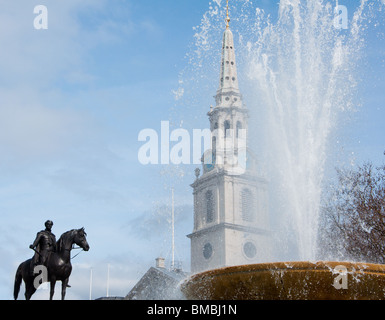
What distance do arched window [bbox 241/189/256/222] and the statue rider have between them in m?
64.7

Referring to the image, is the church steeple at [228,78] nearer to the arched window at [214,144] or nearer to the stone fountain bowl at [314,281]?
the arched window at [214,144]

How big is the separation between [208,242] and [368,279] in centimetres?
6927

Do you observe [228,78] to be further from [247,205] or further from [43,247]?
[43,247]

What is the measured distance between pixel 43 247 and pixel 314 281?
7.57m

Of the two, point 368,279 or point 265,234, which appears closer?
point 368,279

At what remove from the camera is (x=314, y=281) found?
9766mm

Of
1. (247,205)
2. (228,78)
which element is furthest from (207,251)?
(228,78)

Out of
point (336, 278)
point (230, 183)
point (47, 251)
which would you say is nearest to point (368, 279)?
point (336, 278)

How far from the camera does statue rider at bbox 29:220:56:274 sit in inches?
575

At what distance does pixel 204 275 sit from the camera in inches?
434

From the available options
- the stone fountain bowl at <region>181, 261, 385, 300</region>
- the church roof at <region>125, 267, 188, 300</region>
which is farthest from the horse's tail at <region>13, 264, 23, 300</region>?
the church roof at <region>125, 267, 188, 300</region>

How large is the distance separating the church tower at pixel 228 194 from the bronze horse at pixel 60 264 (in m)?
60.7

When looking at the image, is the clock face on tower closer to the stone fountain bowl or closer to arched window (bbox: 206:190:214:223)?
arched window (bbox: 206:190:214:223)

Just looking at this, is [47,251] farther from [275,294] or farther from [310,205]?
[310,205]
